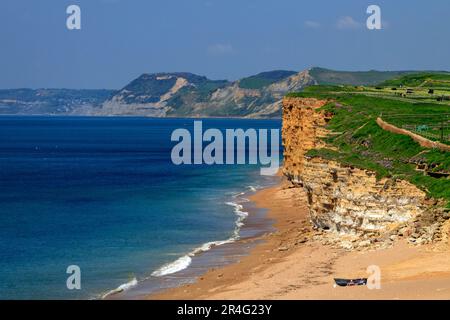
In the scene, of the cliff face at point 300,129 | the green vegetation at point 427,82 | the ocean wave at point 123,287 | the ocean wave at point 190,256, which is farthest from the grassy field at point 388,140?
the green vegetation at point 427,82

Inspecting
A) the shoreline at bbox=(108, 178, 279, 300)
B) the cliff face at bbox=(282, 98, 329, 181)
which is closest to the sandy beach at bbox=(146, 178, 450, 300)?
the shoreline at bbox=(108, 178, 279, 300)

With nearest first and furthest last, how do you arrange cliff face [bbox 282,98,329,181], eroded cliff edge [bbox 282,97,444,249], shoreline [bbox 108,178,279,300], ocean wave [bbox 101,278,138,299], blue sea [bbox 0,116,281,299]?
ocean wave [bbox 101,278,138,299], eroded cliff edge [bbox 282,97,444,249], shoreline [bbox 108,178,279,300], blue sea [bbox 0,116,281,299], cliff face [bbox 282,98,329,181]

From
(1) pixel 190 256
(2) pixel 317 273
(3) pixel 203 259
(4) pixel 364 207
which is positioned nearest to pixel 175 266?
(3) pixel 203 259

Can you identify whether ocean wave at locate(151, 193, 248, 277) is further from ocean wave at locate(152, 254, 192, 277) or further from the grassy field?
the grassy field

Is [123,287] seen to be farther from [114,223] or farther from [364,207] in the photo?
[114,223]

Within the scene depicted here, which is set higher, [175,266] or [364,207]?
[364,207]

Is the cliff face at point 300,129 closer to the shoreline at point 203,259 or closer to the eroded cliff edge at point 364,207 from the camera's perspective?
the shoreline at point 203,259
